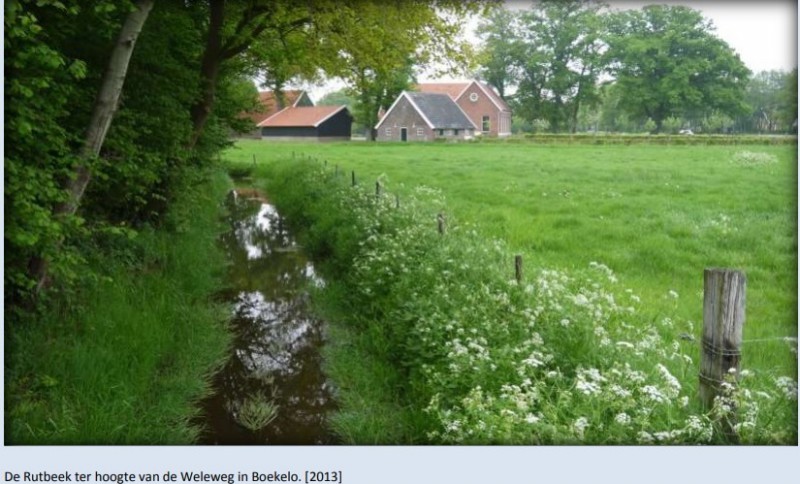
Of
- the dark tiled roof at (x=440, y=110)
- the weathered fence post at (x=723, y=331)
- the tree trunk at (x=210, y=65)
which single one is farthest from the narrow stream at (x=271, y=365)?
the dark tiled roof at (x=440, y=110)

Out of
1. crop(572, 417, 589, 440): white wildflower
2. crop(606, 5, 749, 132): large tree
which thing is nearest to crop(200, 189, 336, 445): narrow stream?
crop(572, 417, 589, 440): white wildflower

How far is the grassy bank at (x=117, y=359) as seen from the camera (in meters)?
4.30

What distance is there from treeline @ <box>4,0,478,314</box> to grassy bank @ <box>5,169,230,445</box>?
0.39m

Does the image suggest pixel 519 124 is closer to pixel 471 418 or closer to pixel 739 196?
pixel 739 196

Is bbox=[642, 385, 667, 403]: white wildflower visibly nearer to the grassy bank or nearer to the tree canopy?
the grassy bank

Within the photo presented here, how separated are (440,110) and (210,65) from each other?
935 cm

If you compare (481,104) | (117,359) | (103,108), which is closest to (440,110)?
(481,104)

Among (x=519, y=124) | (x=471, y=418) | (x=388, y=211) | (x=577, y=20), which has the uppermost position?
(x=577, y=20)

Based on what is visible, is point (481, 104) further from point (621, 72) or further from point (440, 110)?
point (440, 110)

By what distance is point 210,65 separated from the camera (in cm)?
938

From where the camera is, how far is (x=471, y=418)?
4.04 meters

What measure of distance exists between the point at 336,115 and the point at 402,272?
130 feet

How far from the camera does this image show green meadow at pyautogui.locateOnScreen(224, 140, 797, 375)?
673 centimetres

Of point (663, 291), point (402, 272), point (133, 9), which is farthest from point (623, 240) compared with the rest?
point (133, 9)
